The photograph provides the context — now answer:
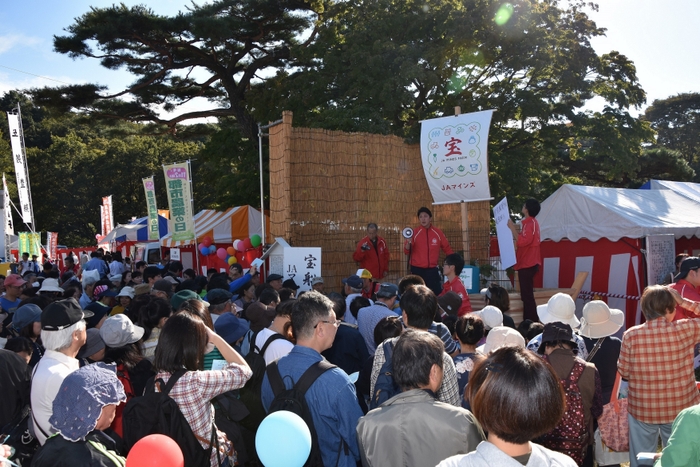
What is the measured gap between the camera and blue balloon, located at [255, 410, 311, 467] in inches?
95.2

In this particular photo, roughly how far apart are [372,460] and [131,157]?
124 feet

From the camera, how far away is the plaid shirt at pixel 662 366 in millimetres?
3938

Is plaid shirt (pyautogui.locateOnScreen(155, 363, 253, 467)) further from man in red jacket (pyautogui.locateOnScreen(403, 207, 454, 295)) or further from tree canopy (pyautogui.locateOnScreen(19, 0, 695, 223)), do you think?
tree canopy (pyautogui.locateOnScreen(19, 0, 695, 223))

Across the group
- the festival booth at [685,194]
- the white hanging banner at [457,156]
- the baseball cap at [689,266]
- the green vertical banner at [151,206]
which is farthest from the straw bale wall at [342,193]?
the green vertical banner at [151,206]

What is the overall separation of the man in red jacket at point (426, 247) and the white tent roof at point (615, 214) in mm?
2790

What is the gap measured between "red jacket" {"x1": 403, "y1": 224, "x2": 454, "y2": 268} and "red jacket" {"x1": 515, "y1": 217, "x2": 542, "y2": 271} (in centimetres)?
101

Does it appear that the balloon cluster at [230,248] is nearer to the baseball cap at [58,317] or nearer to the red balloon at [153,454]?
the baseball cap at [58,317]

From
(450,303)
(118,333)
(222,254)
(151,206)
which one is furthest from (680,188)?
(151,206)

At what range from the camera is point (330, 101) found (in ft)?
50.2

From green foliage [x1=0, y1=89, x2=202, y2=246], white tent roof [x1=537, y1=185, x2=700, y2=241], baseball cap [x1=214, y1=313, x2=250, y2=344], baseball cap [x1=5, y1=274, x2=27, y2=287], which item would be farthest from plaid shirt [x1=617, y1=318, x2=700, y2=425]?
green foliage [x1=0, y1=89, x2=202, y2=246]

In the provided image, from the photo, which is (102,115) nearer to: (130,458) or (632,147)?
(632,147)

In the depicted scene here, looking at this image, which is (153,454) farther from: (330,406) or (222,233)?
(222,233)

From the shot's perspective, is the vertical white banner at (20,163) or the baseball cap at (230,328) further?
the vertical white banner at (20,163)

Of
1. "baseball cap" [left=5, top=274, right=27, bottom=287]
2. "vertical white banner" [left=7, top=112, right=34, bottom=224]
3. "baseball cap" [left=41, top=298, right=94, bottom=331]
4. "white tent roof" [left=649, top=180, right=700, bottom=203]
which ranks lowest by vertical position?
"baseball cap" [left=5, top=274, right=27, bottom=287]
